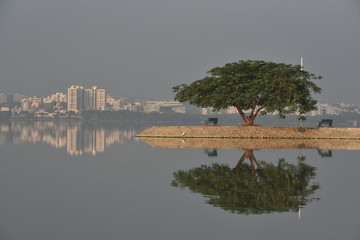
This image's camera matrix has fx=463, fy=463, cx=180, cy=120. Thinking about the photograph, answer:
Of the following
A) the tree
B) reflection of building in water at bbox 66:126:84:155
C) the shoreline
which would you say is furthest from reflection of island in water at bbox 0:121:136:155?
the tree

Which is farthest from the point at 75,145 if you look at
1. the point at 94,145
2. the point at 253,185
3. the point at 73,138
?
the point at 253,185

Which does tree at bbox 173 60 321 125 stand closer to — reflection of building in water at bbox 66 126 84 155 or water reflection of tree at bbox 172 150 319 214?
reflection of building in water at bbox 66 126 84 155

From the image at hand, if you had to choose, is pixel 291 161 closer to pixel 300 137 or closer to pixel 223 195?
pixel 223 195

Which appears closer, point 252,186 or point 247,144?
point 252,186

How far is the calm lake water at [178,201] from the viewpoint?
1112 centimetres

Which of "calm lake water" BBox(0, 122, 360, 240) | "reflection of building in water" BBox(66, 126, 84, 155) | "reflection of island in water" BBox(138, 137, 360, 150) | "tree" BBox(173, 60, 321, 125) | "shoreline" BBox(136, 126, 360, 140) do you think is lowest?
"calm lake water" BBox(0, 122, 360, 240)

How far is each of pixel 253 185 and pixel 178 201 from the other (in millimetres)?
3784

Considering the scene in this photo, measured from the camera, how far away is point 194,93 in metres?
53.5

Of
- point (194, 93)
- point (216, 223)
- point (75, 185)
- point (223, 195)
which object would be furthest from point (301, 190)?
point (194, 93)

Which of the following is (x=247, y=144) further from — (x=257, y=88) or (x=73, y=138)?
(x=73, y=138)

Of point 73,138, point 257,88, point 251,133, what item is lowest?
point 73,138

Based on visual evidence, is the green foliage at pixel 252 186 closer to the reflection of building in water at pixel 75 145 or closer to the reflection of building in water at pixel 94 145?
the reflection of building in water at pixel 75 145

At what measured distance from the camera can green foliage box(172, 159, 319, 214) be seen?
13695mm

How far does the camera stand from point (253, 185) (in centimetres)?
1677
